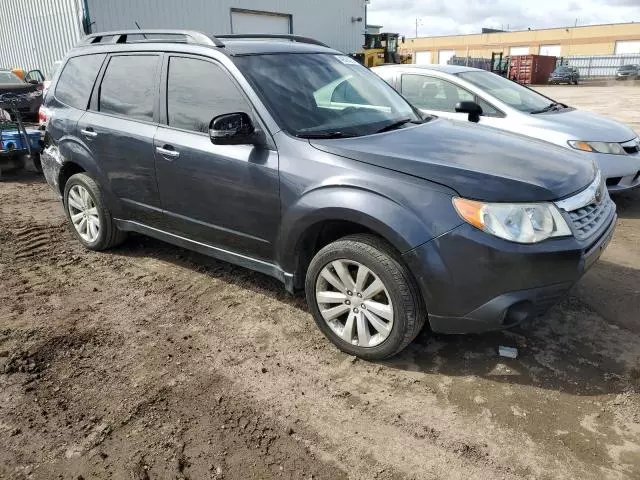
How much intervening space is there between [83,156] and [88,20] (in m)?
14.4

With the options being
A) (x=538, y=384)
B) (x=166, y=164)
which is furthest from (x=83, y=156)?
(x=538, y=384)

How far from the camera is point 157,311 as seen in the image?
12.5 ft

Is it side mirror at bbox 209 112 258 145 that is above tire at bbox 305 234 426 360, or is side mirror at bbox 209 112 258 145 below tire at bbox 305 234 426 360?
above

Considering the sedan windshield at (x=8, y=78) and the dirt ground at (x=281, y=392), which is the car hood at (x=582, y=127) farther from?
the sedan windshield at (x=8, y=78)

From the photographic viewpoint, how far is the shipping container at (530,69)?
40.9m

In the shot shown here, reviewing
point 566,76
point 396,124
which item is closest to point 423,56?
point 566,76

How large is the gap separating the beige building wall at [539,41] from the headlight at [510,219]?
2786 inches

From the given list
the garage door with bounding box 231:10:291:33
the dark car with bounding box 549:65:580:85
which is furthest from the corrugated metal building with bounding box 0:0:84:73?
the dark car with bounding box 549:65:580:85

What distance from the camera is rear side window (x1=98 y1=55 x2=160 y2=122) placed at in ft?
13.0

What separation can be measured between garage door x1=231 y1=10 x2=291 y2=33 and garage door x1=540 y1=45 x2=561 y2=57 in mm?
56207

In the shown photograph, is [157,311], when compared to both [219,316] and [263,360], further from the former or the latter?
[263,360]

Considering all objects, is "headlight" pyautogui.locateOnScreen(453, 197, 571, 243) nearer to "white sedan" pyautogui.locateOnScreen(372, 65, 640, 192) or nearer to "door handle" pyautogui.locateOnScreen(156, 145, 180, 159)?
"door handle" pyautogui.locateOnScreen(156, 145, 180, 159)

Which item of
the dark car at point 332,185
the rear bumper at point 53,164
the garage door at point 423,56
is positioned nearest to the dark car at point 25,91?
the rear bumper at point 53,164

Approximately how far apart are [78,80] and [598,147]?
5262mm
